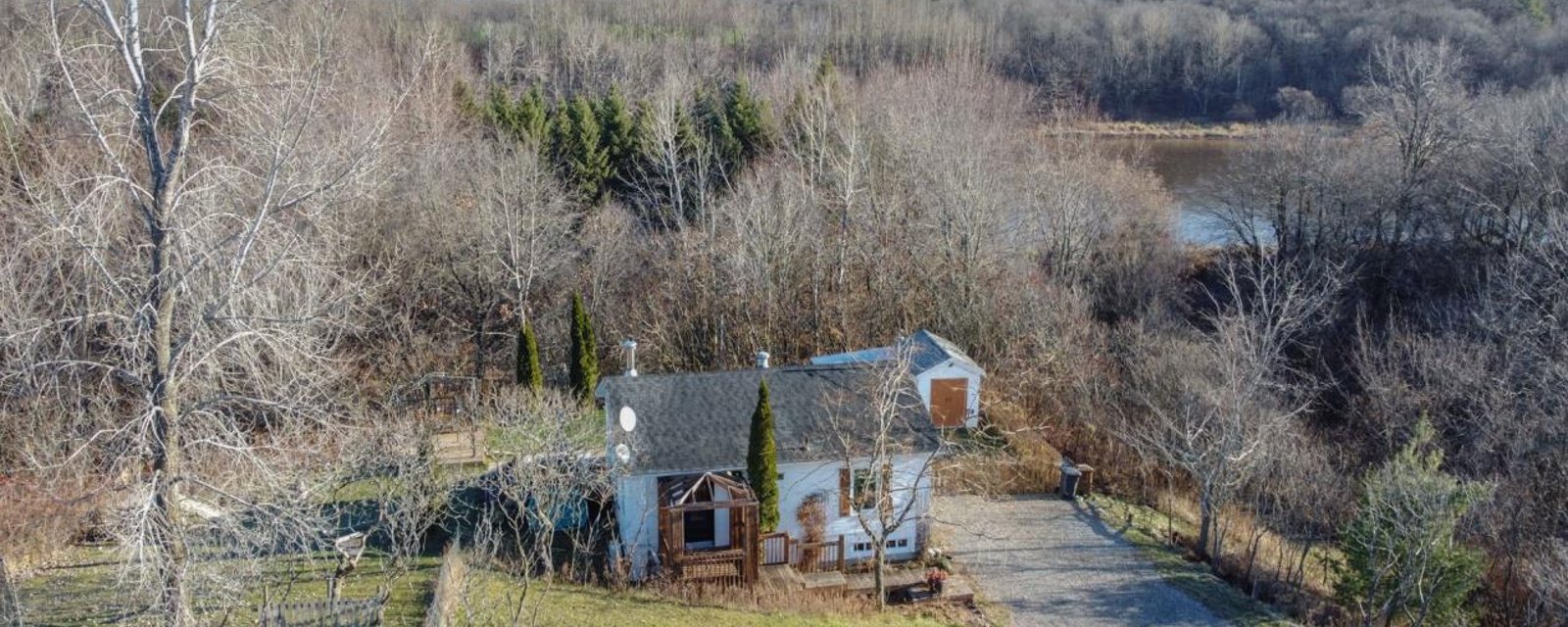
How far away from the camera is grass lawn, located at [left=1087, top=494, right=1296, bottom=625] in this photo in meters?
18.2

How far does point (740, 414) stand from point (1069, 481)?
7.54 meters

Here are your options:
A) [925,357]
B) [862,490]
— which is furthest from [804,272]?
[862,490]

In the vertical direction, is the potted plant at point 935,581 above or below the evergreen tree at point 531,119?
below

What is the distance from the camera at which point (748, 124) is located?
38219mm

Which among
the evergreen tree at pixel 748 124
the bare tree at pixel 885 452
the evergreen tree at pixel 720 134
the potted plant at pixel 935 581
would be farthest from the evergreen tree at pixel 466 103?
the potted plant at pixel 935 581

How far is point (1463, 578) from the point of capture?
1622 cm

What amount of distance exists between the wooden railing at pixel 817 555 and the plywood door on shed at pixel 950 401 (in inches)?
273

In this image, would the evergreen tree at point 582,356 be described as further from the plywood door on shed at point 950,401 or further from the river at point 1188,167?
the river at point 1188,167

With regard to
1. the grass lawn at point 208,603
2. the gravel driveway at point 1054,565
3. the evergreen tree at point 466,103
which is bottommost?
the gravel driveway at point 1054,565

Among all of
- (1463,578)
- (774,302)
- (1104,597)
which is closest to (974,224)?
(774,302)

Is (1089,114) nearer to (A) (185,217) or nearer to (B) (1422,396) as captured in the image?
(B) (1422,396)

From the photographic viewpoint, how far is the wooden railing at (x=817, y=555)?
1903 cm

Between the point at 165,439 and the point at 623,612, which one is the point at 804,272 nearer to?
the point at 623,612

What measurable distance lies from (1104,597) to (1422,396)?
1021 cm
